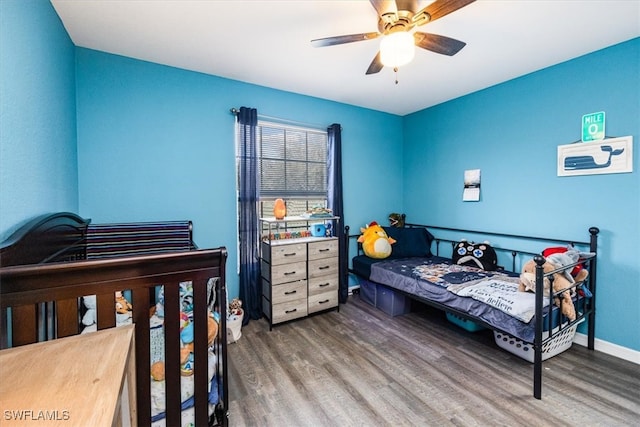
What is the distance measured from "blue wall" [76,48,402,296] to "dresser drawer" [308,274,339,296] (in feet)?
2.65

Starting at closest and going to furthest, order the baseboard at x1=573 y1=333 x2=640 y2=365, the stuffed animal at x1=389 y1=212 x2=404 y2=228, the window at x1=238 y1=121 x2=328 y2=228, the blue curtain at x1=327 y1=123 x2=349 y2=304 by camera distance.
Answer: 1. the baseboard at x1=573 y1=333 x2=640 y2=365
2. the window at x1=238 y1=121 x2=328 y2=228
3. the blue curtain at x1=327 y1=123 x2=349 y2=304
4. the stuffed animal at x1=389 y1=212 x2=404 y2=228

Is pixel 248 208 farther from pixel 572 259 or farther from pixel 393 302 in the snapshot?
pixel 572 259

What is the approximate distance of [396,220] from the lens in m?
3.86

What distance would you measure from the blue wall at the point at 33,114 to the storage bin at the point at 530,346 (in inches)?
120

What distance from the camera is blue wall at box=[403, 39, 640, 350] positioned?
2.11 metres

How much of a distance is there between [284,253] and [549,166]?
8.75 ft

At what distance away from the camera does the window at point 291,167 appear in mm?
3037

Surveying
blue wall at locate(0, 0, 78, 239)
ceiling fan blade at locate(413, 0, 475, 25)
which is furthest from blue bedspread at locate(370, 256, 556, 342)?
blue wall at locate(0, 0, 78, 239)

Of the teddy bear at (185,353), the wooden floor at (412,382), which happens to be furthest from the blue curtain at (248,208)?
the teddy bear at (185,353)

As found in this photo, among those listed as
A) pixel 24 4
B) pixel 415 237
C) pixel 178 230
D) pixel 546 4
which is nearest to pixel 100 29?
pixel 24 4

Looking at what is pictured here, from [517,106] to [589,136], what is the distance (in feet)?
2.30

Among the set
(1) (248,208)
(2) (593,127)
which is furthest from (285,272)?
(2) (593,127)

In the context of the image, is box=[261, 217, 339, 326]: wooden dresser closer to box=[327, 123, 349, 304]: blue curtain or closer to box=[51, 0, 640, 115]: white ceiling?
box=[327, 123, 349, 304]: blue curtain

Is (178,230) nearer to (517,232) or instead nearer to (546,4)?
(546,4)
